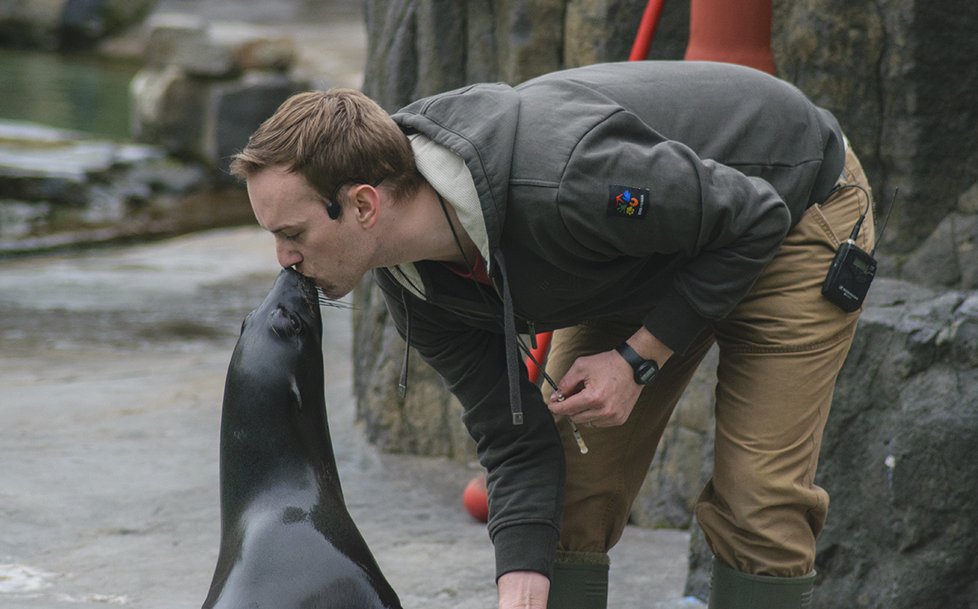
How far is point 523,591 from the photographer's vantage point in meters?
2.36

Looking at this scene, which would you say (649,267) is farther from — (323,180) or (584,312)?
(323,180)

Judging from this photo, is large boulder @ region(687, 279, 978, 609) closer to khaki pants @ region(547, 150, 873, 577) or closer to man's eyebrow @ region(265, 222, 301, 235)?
khaki pants @ region(547, 150, 873, 577)

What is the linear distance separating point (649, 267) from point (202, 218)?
878 centimetres

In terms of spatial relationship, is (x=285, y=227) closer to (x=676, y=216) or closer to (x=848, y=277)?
(x=676, y=216)

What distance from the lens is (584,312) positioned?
7.81 feet

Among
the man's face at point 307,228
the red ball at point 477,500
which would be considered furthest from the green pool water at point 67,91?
the man's face at point 307,228

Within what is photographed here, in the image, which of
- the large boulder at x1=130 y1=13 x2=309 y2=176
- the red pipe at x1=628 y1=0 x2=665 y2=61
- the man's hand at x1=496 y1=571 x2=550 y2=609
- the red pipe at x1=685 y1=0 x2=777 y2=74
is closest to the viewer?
the man's hand at x1=496 y1=571 x2=550 y2=609

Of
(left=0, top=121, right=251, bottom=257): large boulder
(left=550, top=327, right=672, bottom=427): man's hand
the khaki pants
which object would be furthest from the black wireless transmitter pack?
(left=0, top=121, right=251, bottom=257): large boulder

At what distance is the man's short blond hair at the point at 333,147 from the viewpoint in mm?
2096

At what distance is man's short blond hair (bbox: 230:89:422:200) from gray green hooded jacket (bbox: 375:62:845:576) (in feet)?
0.19

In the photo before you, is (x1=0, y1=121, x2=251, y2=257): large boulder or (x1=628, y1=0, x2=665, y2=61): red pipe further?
(x1=0, y1=121, x2=251, y2=257): large boulder

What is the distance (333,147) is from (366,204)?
0.11 m

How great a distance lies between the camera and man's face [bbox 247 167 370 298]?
212cm

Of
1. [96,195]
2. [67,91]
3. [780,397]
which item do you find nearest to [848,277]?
[780,397]
